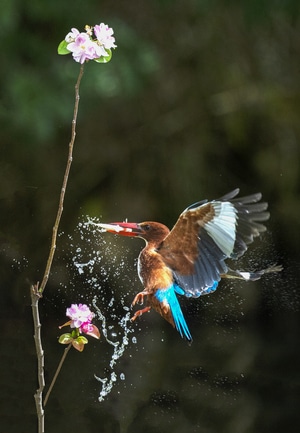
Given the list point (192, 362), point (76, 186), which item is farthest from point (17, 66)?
point (192, 362)

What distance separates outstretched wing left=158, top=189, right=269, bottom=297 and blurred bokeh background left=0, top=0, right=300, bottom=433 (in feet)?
3.22

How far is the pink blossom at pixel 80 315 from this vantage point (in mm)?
727

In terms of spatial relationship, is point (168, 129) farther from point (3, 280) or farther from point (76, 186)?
point (3, 280)

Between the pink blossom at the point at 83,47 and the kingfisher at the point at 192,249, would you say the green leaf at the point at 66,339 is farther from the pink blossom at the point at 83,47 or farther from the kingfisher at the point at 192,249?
the pink blossom at the point at 83,47

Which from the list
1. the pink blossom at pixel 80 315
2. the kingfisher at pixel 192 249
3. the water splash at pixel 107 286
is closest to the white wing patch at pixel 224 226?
the kingfisher at pixel 192 249

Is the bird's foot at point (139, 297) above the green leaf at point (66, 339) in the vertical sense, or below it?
above

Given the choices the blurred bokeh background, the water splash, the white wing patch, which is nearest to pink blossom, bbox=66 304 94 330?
the white wing patch

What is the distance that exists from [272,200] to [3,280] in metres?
0.88

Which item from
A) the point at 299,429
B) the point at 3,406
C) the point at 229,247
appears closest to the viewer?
the point at 229,247

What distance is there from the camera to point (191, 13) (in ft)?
8.15

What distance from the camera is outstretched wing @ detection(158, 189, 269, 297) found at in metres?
0.71

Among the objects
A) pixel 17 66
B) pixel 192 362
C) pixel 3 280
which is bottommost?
pixel 192 362

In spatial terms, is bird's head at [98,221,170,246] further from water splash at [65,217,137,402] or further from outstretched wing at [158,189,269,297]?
water splash at [65,217,137,402]

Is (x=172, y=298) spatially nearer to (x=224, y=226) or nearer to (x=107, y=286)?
(x=224, y=226)
